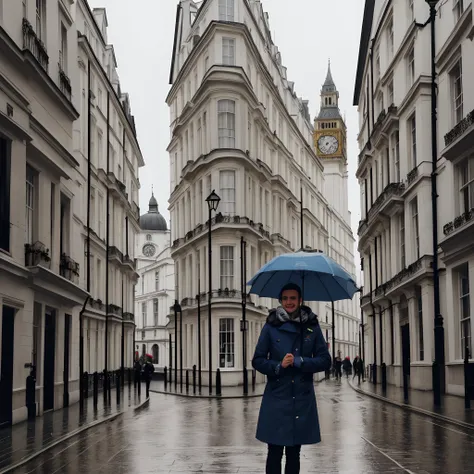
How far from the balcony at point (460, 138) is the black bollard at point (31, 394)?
14924 mm

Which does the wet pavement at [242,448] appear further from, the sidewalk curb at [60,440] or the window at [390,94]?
the window at [390,94]

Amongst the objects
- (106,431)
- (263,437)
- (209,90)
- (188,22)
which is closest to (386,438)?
(106,431)

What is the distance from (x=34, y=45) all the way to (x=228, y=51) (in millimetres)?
32372

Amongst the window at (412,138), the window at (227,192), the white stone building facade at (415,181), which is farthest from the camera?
the window at (227,192)

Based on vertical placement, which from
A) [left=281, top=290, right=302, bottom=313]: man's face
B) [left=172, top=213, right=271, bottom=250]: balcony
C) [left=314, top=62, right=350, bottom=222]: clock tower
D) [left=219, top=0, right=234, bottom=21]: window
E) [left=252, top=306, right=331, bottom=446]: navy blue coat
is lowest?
[left=252, top=306, right=331, bottom=446]: navy blue coat

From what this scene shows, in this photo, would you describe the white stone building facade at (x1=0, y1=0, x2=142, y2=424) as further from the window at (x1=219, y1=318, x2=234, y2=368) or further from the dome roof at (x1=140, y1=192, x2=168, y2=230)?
the dome roof at (x1=140, y1=192, x2=168, y2=230)

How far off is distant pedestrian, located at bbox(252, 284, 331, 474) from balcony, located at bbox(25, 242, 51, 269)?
548 inches

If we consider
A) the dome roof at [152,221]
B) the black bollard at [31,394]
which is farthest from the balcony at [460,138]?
the dome roof at [152,221]

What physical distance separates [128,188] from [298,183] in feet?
62.8

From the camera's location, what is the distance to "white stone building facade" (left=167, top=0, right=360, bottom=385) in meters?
52.2

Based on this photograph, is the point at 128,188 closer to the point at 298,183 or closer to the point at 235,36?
the point at 235,36

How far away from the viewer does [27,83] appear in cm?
Result: 2162

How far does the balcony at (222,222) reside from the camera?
52.2 meters

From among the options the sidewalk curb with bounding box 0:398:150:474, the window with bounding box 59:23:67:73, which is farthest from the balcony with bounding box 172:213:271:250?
the sidewalk curb with bounding box 0:398:150:474
